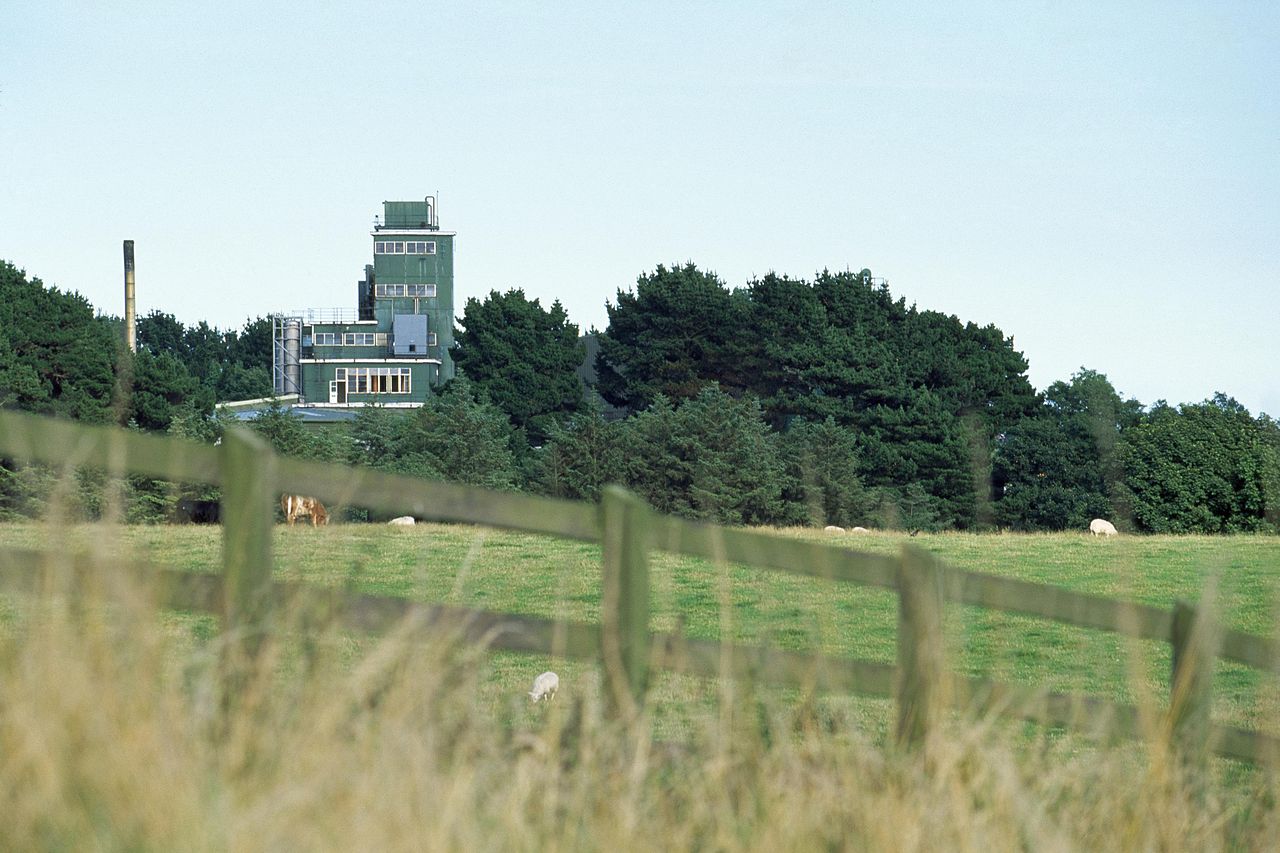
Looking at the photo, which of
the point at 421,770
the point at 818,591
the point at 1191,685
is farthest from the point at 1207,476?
the point at 421,770

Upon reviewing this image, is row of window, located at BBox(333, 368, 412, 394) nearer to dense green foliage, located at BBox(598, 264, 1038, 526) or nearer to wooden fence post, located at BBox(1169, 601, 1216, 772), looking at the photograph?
dense green foliage, located at BBox(598, 264, 1038, 526)

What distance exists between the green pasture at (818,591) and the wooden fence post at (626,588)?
126 mm

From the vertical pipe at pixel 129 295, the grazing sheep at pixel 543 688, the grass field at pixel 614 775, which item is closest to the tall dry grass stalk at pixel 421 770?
the grass field at pixel 614 775

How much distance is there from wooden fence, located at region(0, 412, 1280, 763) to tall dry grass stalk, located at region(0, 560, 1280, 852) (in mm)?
128

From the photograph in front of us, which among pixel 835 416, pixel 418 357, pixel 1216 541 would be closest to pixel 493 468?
pixel 835 416

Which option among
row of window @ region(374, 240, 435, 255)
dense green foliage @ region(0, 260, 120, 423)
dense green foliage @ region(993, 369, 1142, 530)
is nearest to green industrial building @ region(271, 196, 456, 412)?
row of window @ region(374, 240, 435, 255)

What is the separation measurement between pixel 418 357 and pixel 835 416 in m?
32.7

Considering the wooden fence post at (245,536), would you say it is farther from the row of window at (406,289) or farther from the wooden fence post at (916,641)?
the row of window at (406,289)

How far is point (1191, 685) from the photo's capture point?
505 centimetres

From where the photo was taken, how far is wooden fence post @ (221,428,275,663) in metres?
3.64

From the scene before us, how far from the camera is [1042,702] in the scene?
4.46m

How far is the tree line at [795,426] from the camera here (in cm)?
4825

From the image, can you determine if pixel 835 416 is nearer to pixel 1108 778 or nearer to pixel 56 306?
pixel 56 306

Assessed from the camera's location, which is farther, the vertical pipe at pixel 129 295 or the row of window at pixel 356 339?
the row of window at pixel 356 339
